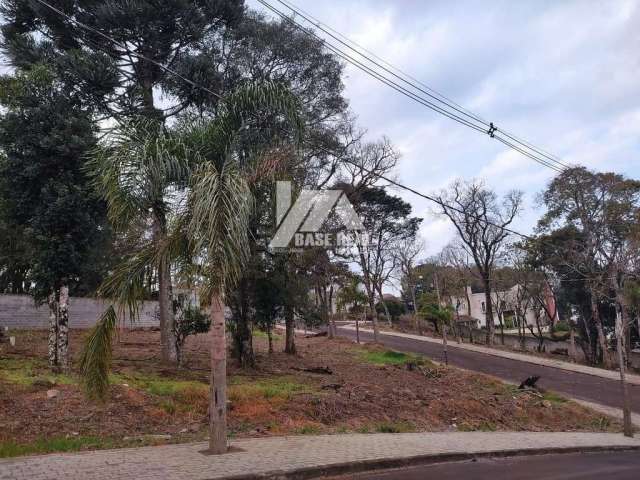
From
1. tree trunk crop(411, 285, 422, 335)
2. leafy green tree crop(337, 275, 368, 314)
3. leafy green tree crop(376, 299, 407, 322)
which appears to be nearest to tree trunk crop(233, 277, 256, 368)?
leafy green tree crop(337, 275, 368, 314)

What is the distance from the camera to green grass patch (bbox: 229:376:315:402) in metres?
11.8

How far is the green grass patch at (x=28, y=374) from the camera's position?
1059 cm

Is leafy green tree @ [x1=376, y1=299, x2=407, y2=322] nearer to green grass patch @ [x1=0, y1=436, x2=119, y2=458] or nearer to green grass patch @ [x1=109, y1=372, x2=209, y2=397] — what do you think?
green grass patch @ [x1=109, y1=372, x2=209, y2=397]

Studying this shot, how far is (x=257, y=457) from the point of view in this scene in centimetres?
784

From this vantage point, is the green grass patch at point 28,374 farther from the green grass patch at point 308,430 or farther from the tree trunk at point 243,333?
the tree trunk at point 243,333

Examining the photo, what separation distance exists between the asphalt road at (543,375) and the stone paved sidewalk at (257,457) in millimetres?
10774

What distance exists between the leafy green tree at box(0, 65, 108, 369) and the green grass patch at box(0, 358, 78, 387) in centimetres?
53

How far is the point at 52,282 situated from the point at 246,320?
6.28 meters

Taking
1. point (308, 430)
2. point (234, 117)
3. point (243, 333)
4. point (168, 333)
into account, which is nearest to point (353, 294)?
point (243, 333)

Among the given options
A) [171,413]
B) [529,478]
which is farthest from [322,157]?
[529,478]

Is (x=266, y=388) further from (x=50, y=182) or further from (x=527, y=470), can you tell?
(x=50, y=182)

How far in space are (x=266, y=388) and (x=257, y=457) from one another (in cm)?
535

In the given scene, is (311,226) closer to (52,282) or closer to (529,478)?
(52,282)

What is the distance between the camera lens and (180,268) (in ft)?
26.6
